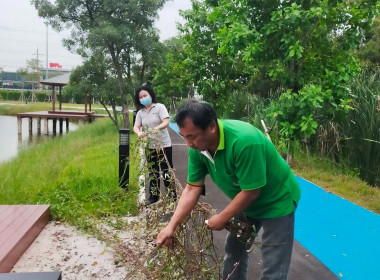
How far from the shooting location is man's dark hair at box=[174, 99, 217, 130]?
1.75 meters

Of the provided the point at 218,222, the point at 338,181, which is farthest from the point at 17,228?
the point at 338,181

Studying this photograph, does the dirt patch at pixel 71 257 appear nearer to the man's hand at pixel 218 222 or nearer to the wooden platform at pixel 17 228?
the wooden platform at pixel 17 228

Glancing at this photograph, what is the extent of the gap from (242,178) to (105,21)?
12979mm

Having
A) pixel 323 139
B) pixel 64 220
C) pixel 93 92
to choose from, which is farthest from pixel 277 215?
pixel 93 92

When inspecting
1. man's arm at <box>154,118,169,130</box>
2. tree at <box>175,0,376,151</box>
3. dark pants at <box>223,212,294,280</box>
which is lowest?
dark pants at <box>223,212,294,280</box>

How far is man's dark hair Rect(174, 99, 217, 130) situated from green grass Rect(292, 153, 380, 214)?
154 inches

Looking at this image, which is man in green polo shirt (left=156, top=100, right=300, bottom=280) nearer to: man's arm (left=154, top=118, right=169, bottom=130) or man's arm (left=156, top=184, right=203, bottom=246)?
man's arm (left=156, top=184, right=203, bottom=246)

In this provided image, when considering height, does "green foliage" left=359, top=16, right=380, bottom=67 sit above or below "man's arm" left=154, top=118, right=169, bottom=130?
above

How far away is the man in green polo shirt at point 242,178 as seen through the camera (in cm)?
179

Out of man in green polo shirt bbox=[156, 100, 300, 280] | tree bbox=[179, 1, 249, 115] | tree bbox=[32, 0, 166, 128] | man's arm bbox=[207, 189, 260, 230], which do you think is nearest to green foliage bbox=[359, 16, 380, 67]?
tree bbox=[179, 1, 249, 115]

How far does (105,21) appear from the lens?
531 inches

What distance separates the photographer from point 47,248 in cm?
359

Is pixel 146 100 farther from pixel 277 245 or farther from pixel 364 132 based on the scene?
pixel 364 132

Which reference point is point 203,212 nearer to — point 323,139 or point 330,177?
point 330,177
